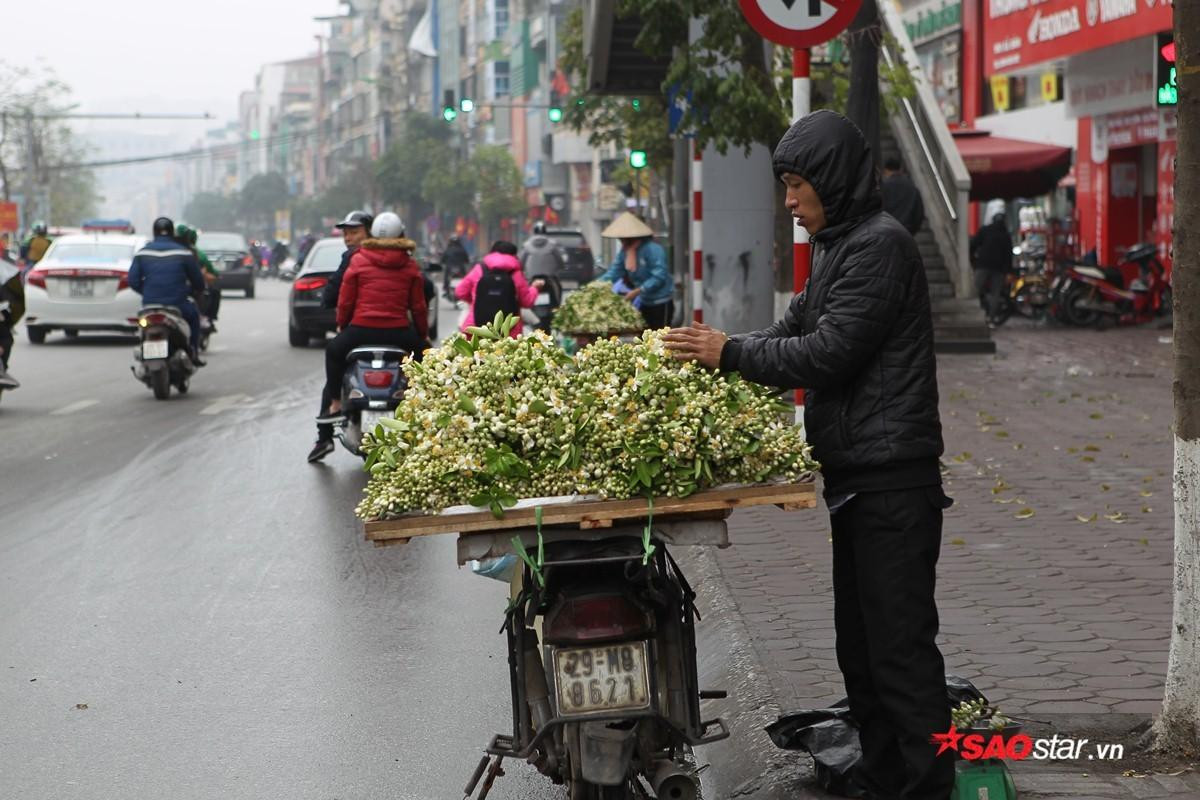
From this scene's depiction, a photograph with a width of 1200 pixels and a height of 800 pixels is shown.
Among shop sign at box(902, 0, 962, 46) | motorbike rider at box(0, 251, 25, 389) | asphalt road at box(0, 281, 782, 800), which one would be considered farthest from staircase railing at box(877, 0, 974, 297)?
shop sign at box(902, 0, 962, 46)

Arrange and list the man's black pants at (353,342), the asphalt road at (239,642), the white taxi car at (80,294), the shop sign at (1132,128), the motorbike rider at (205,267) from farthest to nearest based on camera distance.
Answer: the shop sign at (1132,128) → the white taxi car at (80,294) → the motorbike rider at (205,267) → the man's black pants at (353,342) → the asphalt road at (239,642)

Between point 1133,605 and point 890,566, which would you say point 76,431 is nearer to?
point 1133,605

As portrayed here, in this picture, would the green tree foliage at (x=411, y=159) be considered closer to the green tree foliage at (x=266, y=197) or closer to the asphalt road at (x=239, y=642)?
the green tree foliage at (x=266, y=197)

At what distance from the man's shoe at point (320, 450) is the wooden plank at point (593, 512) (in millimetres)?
8975

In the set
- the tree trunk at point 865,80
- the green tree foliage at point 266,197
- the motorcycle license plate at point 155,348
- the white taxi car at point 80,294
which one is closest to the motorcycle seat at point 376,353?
the tree trunk at point 865,80

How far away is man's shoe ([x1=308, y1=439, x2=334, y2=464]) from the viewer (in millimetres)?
13281

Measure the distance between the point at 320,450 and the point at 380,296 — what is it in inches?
55.9

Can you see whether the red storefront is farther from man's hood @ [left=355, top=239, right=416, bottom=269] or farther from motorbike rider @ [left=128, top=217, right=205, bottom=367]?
man's hood @ [left=355, top=239, right=416, bottom=269]

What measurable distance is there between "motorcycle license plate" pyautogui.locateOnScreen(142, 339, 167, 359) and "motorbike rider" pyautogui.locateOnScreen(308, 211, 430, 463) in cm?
518

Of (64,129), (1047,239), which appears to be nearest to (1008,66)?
(1047,239)

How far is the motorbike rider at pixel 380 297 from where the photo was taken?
40.9 ft

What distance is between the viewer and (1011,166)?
26.6m

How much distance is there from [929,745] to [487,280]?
10.9m

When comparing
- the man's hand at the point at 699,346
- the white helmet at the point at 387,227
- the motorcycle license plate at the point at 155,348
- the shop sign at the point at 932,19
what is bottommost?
the motorcycle license plate at the point at 155,348
